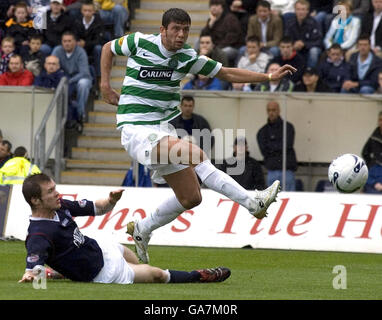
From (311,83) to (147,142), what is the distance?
808 centimetres

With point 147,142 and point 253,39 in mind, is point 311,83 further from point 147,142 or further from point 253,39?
point 147,142

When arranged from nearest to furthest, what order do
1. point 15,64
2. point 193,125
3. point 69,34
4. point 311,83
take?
point 193,125
point 311,83
point 15,64
point 69,34

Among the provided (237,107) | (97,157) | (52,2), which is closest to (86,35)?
(52,2)

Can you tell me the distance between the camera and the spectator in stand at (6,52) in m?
A: 19.8

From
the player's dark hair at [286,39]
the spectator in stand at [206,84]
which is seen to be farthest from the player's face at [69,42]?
the player's dark hair at [286,39]

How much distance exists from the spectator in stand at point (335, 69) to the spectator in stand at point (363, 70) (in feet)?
0.42

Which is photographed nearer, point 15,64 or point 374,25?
point 15,64

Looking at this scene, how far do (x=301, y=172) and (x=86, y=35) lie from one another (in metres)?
5.03

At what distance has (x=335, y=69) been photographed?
18828 millimetres

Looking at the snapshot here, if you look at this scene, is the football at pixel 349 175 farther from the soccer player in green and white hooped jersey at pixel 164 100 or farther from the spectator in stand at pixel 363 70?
the spectator in stand at pixel 363 70

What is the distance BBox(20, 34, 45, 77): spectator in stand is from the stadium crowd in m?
0.02

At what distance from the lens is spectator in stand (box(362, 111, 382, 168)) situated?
695 inches

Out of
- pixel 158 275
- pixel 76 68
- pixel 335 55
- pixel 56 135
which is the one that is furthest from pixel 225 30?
pixel 158 275
